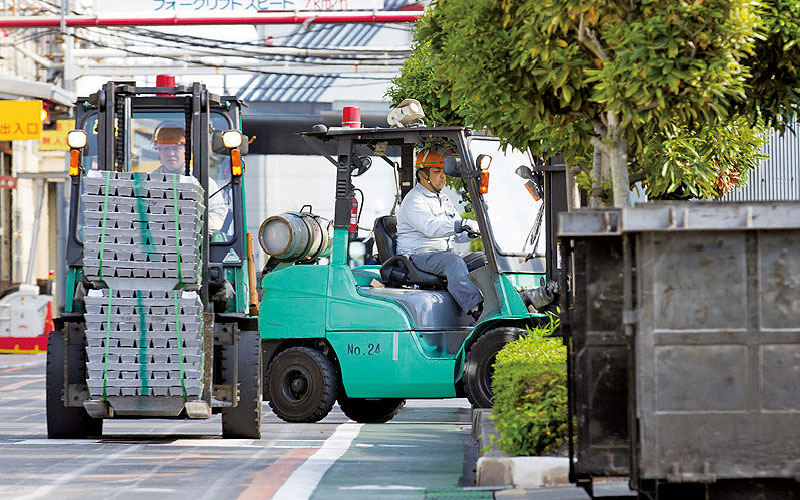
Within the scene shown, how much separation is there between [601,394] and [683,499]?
0.63 meters

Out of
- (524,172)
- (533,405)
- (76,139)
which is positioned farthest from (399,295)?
(533,405)

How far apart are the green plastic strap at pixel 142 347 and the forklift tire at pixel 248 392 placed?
847 mm

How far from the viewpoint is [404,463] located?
9.87 m

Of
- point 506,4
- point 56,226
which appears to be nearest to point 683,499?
point 506,4

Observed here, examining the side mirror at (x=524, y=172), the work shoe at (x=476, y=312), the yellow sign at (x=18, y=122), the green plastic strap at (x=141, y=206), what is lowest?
the work shoe at (x=476, y=312)

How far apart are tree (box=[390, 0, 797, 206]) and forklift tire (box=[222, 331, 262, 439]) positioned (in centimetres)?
241

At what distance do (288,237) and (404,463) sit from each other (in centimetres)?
427

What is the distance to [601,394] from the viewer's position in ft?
23.0

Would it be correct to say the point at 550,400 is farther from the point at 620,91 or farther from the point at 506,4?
the point at 506,4

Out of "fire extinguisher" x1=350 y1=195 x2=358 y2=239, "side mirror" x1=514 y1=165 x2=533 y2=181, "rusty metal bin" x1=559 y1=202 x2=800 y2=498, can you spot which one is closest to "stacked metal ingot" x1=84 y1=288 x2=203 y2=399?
"fire extinguisher" x1=350 y1=195 x2=358 y2=239

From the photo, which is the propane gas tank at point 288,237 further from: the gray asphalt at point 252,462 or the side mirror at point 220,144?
the side mirror at point 220,144

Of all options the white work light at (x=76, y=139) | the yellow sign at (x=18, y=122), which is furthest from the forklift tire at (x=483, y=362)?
the yellow sign at (x=18, y=122)

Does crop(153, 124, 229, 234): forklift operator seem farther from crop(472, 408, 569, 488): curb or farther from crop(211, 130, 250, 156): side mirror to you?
crop(472, 408, 569, 488): curb

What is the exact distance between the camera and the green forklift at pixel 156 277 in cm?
1059
